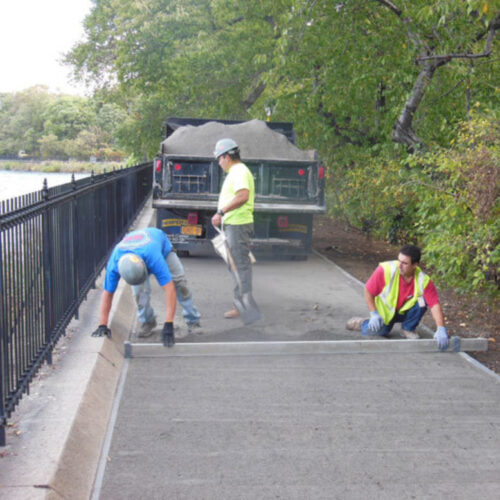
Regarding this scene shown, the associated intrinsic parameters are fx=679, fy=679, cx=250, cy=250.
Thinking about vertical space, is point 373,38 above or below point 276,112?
above

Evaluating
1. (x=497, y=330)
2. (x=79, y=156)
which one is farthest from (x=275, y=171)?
(x=79, y=156)

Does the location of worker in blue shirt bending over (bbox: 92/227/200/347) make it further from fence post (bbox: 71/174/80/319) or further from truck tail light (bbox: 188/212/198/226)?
truck tail light (bbox: 188/212/198/226)

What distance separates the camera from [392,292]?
6676mm

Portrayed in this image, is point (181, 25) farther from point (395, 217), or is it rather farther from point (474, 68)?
point (474, 68)

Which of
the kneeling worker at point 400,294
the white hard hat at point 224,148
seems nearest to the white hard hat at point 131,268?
the white hard hat at point 224,148

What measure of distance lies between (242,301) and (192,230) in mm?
3937

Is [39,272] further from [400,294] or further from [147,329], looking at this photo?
[400,294]

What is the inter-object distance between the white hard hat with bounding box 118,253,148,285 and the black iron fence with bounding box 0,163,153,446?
583mm

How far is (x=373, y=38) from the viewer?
1182 cm

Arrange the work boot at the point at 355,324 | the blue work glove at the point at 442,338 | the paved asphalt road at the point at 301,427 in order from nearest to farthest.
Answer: the paved asphalt road at the point at 301,427 < the blue work glove at the point at 442,338 < the work boot at the point at 355,324

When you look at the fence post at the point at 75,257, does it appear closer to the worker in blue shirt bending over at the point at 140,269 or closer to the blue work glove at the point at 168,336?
the worker in blue shirt bending over at the point at 140,269

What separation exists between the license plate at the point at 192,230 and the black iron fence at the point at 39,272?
2.93 meters

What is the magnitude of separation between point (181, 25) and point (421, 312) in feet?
58.4

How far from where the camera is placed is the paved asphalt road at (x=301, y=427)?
3.79 m
